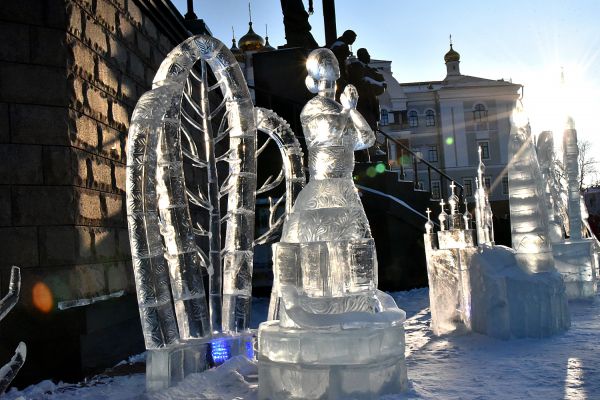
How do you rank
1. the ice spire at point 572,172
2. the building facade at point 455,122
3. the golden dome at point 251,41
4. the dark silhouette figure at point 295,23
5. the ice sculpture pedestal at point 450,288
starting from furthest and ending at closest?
the building facade at point 455,122, the golden dome at point 251,41, the dark silhouette figure at point 295,23, the ice spire at point 572,172, the ice sculpture pedestal at point 450,288

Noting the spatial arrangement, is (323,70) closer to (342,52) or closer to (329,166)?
(329,166)

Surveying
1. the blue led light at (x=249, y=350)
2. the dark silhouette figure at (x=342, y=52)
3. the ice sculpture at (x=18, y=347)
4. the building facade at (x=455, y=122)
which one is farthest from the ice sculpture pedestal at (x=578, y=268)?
the building facade at (x=455, y=122)

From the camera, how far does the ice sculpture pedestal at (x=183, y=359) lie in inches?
134

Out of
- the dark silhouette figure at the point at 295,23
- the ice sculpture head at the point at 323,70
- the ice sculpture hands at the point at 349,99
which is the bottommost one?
the ice sculpture hands at the point at 349,99

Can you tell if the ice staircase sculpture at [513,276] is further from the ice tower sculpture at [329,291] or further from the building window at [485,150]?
the building window at [485,150]

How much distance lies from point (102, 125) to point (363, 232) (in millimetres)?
2987

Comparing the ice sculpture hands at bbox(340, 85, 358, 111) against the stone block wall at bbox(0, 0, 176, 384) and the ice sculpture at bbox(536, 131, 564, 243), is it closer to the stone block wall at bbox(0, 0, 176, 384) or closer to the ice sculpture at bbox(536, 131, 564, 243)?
the stone block wall at bbox(0, 0, 176, 384)

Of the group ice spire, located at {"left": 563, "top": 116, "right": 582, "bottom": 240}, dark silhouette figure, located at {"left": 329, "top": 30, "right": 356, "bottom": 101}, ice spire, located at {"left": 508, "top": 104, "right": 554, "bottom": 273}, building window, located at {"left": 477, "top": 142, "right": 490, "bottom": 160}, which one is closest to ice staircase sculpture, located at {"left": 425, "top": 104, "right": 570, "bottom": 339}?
ice spire, located at {"left": 508, "top": 104, "right": 554, "bottom": 273}

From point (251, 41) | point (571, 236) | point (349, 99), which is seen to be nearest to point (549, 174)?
point (571, 236)

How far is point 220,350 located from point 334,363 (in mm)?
1334

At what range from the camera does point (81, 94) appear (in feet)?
16.0

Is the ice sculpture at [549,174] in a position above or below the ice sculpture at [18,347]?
above

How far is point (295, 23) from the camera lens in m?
12.4

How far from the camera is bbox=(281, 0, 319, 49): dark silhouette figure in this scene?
40.7 feet
